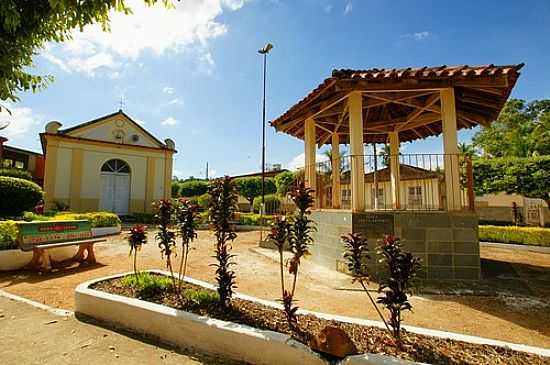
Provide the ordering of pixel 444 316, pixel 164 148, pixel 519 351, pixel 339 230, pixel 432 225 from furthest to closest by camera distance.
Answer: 1. pixel 164 148
2. pixel 339 230
3. pixel 432 225
4. pixel 444 316
5. pixel 519 351

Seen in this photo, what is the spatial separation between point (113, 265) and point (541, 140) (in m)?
26.0

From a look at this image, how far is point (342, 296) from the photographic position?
466cm

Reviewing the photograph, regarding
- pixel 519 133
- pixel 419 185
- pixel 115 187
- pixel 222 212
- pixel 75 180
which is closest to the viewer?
pixel 222 212

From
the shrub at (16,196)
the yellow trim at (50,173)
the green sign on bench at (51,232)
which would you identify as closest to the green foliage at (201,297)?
the green sign on bench at (51,232)

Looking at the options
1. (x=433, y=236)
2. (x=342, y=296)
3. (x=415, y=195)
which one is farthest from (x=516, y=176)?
(x=342, y=296)

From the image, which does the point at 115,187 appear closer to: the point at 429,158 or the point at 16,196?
the point at 16,196

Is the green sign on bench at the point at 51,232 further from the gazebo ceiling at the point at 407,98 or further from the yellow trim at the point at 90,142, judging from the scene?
the yellow trim at the point at 90,142

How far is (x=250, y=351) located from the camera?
2.67 m

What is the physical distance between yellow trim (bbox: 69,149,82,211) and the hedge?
20.2 m

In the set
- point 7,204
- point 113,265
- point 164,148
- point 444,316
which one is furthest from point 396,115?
point 164,148

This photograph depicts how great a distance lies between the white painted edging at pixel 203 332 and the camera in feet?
8.09

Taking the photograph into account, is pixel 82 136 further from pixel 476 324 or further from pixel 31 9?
pixel 476 324

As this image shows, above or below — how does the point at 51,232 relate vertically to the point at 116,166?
below

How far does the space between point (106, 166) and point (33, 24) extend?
54.8 ft
